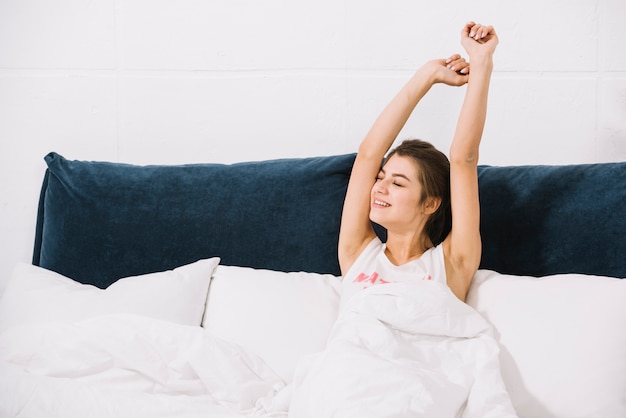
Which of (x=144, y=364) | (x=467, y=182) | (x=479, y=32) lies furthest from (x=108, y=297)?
(x=479, y=32)

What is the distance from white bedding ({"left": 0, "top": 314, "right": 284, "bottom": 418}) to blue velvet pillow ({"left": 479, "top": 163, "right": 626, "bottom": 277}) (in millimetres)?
766

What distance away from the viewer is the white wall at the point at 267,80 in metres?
2.24

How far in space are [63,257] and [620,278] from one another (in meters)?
1.60

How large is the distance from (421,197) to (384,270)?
0.24m

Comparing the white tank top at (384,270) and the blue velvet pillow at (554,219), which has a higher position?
the blue velvet pillow at (554,219)

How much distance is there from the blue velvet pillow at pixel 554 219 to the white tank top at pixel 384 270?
0.54 feet

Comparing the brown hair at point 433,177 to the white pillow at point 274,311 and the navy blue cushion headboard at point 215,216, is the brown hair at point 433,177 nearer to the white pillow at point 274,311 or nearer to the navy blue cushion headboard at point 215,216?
the navy blue cushion headboard at point 215,216

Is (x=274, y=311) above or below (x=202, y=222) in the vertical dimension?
below

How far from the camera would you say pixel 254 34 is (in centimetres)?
230

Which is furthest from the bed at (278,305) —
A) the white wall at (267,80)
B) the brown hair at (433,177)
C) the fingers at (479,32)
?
the fingers at (479,32)

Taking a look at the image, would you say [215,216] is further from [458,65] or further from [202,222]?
[458,65]

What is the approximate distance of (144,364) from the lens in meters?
1.59

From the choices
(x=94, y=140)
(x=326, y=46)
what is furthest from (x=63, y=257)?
(x=326, y=46)

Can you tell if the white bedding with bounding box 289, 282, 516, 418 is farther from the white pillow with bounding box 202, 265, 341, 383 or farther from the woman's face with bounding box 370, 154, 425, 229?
the woman's face with bounding box 370, 154, 425, 229
